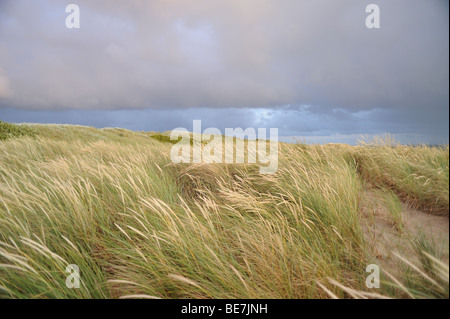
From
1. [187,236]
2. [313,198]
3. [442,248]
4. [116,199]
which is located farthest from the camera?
[116,199]

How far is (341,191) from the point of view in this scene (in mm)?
2438

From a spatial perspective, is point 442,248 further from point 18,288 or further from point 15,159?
point 15,159

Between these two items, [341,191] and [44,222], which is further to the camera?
[341,191]

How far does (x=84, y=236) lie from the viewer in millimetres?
2039

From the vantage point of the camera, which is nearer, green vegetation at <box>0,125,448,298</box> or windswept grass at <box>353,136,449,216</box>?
windswept grass at <box>353,136,449,216</box>

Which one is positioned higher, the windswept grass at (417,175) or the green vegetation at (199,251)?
the windswept grass at (417,175)

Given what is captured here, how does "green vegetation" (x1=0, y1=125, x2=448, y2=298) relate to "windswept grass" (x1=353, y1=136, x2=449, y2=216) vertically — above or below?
below

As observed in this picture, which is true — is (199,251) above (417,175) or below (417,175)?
below

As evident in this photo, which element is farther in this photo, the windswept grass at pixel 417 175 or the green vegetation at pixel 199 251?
the green vegetation at pixel 199 251

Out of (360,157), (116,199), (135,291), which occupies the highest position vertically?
(360,157)

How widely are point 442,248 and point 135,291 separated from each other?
1.69 m

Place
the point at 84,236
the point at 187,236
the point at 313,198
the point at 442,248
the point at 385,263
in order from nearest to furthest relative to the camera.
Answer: the point at 442,248, the point at 385,263, the point at 187,236, the point at 84,236, the point at 313,198
